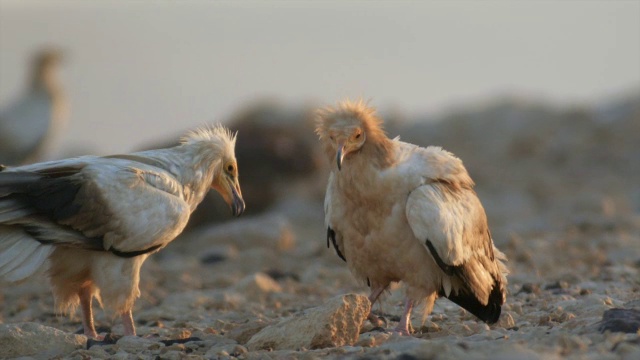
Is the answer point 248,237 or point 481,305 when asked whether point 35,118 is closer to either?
point 248,237

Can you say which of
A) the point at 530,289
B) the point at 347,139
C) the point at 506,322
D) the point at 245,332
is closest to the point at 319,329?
the point at 245,332

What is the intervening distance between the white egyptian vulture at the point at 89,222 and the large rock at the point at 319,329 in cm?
129

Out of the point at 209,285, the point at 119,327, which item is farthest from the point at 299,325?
the point at 209,285

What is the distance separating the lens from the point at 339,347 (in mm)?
8305

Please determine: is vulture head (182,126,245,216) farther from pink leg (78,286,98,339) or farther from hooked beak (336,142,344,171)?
pink leg (78,286,98,339)

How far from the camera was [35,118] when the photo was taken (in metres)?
22.2

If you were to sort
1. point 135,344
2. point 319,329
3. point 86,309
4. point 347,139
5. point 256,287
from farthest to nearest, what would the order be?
1. point 256,287
2. point 86,309
3. point 347,139
4. point 135,344
5. point 319,329

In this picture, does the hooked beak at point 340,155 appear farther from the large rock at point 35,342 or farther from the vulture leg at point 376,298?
the large rock at point 35,342

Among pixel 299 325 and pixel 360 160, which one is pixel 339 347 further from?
pixel 360 160

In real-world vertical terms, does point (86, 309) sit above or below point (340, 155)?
below

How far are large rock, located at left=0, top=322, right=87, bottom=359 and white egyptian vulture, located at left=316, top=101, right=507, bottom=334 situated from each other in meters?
2.39

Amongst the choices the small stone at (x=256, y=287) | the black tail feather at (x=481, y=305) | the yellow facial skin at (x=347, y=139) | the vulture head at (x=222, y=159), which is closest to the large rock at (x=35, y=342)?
the vulture head at (x=222, y=159)

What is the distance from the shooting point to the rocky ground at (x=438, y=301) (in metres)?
8.29

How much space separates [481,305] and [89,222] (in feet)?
10.5
